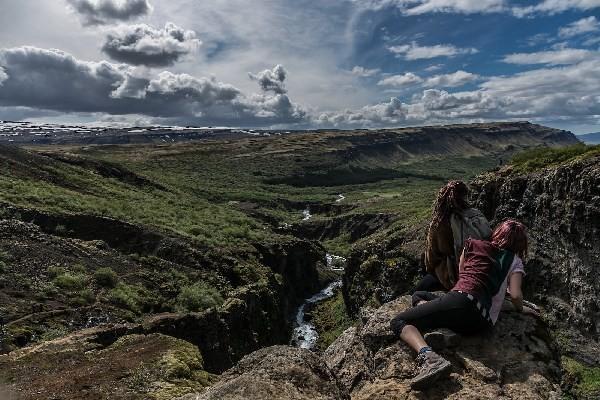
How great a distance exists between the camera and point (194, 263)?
44500 mm

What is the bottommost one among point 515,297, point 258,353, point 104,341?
point 104,341

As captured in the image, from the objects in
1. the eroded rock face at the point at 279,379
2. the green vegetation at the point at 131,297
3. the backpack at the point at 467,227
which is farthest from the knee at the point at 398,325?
the green vegetation at the point at 131,297

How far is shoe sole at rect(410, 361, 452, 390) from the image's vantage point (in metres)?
7.63

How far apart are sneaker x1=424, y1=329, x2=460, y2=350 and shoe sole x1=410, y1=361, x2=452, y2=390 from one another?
68 centimetres

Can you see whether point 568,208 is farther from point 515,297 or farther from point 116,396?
point 116,396

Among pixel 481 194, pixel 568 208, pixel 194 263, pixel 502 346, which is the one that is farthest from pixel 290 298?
pixel 502 346

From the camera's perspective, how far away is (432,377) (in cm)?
765

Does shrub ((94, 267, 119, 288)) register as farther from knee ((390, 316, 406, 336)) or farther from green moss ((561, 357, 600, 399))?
green moss ((561, 357, 600, 399))

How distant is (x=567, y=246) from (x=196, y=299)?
85.6ft

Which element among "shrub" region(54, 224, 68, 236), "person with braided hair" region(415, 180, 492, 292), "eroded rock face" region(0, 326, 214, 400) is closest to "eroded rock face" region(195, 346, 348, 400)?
"person with braided hair" region(415, 180, 492, 292)

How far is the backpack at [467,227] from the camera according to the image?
930cm

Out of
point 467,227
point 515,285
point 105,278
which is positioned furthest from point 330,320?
point 515,285

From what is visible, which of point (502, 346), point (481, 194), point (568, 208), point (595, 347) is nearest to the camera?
point (502, 346)

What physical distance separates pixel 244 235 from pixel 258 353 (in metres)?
55.5
